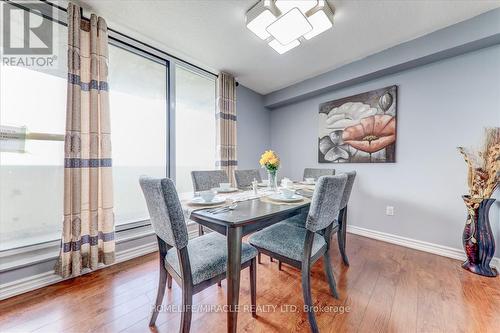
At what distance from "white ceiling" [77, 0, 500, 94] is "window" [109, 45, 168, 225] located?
1.12ft

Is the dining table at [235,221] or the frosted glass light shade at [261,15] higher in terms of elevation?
the frosted glass light shade at [261,15]

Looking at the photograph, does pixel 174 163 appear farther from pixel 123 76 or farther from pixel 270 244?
pixel 270 244

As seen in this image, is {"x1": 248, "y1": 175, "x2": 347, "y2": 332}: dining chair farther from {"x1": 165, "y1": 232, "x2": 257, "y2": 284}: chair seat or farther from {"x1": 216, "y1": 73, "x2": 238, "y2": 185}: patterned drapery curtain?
{"x1": 216, "y1": 73, "x2": 238, "y2": 185}: patterned drapery curtain

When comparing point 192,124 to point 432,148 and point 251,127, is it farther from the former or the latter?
point 432,148

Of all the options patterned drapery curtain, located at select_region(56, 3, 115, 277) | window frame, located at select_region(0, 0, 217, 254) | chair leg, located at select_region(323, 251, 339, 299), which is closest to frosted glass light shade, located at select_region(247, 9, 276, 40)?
window frame, located at select_region(0, 0, 217, 254)

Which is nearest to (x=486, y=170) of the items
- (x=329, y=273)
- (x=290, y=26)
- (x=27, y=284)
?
(x=329, y=273)

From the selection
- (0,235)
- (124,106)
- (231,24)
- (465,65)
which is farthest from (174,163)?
(465,65)

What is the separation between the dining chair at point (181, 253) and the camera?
967mm

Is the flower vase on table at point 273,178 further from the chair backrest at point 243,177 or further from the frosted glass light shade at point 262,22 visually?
the frosted glass light shade at point 262,22

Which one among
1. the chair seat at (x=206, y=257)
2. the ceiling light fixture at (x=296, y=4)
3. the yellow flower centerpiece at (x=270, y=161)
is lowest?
the chair seat at (x=206, y=257)

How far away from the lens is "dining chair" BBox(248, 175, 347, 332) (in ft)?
3.77

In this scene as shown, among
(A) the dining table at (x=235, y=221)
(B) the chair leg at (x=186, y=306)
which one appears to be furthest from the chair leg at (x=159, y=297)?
(A) the dining table at (x=235, y=221)

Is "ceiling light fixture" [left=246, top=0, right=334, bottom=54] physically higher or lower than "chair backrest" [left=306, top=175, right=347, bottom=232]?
higher

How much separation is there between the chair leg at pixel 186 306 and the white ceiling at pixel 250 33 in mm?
2174
